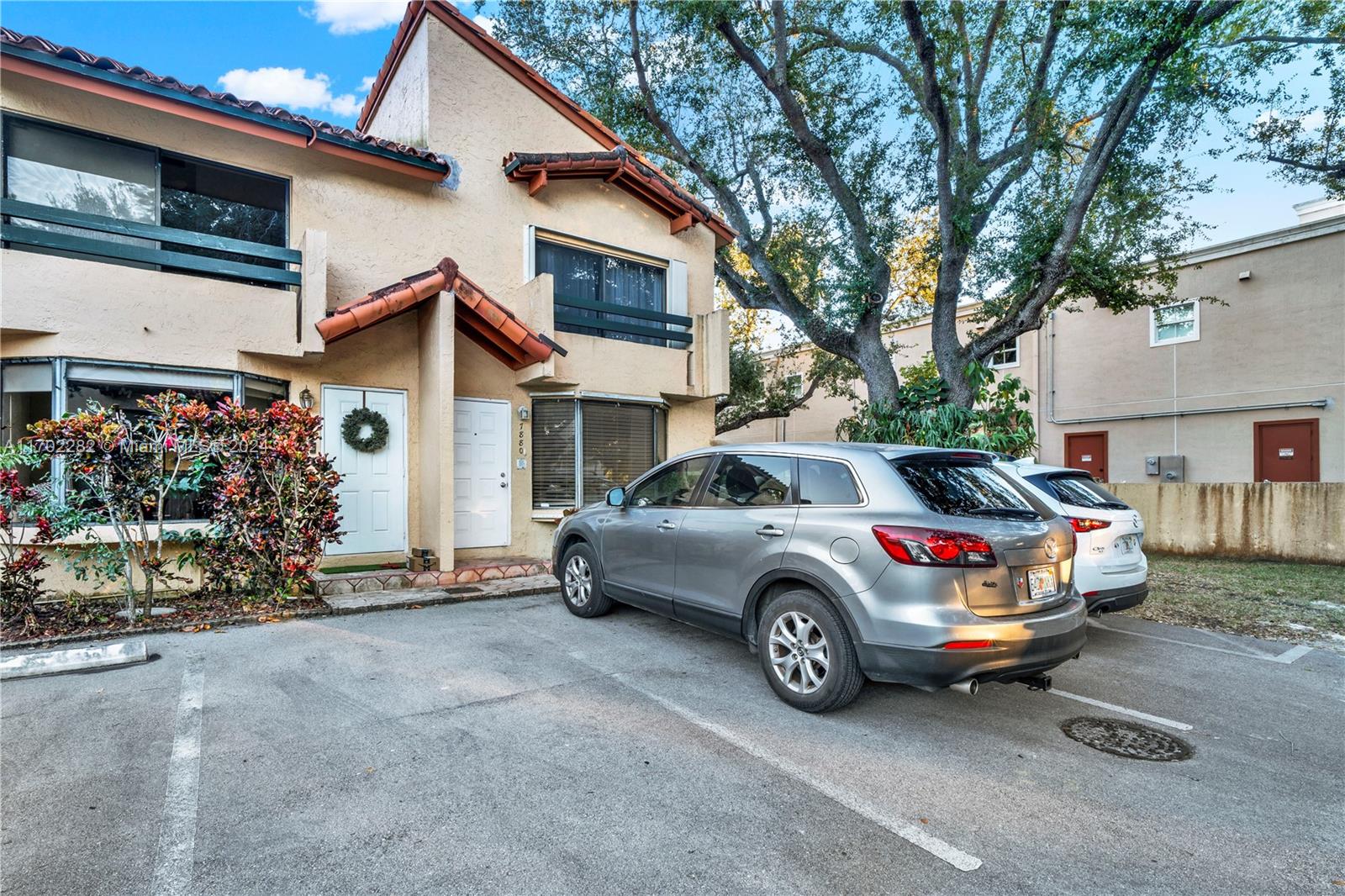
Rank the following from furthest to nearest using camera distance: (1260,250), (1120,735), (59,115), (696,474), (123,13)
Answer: (1260,250) → (123,13) → (59,115) → (696,474) → (1120,735)

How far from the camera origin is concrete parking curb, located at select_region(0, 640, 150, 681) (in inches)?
179

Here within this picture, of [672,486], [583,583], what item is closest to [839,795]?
[672,486]

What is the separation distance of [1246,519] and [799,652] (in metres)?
11.1

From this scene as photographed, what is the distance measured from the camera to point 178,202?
749 cm

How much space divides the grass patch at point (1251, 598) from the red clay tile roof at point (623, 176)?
8378 millimetres

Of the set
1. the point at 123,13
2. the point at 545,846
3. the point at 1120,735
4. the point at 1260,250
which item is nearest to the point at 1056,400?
the point at 1260,250

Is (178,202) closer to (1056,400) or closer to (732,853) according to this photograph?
(732,853)

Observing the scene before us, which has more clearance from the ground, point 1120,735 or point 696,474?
point 696,474

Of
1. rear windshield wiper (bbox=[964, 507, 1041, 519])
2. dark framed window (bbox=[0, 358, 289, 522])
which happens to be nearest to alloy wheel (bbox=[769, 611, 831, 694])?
rear windshield wiper (bbox=[964, 507, 1041, 519])

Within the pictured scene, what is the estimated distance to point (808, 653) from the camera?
13.1 ft

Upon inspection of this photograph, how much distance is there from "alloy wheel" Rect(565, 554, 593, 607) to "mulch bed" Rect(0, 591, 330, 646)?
2373 mm

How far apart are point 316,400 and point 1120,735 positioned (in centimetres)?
847

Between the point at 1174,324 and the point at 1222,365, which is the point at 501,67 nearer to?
the point at 1174,324

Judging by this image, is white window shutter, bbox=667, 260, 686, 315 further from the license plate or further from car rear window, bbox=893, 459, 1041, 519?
the license plate
